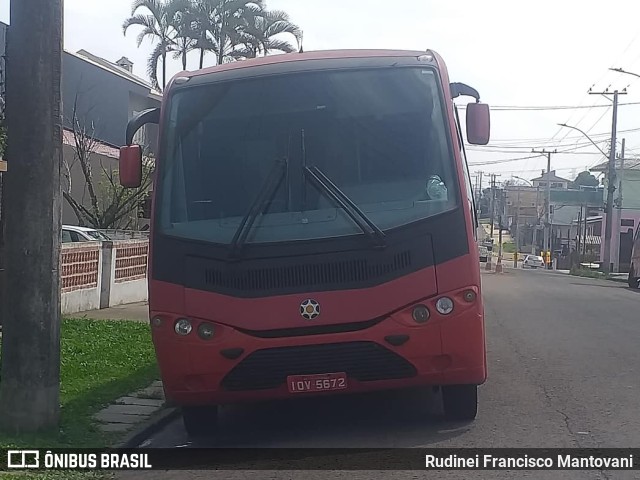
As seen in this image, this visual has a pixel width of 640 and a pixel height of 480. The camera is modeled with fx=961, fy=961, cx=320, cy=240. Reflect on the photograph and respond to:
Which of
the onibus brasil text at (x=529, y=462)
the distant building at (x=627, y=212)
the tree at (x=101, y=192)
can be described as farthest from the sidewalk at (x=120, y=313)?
the distant building at (x=627, y=212)

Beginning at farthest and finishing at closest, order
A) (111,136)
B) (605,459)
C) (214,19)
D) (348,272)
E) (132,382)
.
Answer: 1. (111,136)
2. (214,19)
3. (132,382)
4. (348,272)
5. (605,459)

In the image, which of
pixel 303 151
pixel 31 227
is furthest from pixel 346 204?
pixel 31 227

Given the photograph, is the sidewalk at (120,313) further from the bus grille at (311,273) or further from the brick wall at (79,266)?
the bus grille at (311,273)

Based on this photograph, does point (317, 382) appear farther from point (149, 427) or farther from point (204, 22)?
point (204, 22)

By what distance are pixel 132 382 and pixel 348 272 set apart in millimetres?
3724

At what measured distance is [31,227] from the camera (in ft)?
23.6

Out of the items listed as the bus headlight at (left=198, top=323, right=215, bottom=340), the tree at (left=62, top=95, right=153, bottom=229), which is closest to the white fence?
the tree at (left=62, top=95, right=153, bottom=229)

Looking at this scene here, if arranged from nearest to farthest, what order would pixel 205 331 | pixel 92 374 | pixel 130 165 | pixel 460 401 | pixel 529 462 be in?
pixel 529 462
pixel 205 331
pixel 460 401
pixel 130 165
pixel 92 374

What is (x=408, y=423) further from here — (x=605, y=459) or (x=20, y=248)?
(x=20, y=248)

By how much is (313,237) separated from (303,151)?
0.77 m

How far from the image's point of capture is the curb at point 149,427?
7.52 meters

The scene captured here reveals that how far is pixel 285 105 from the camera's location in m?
7.69

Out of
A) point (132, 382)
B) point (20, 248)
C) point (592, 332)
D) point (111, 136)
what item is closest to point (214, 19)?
point (111, 136)

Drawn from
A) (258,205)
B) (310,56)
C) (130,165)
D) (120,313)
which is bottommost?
(120,313)
